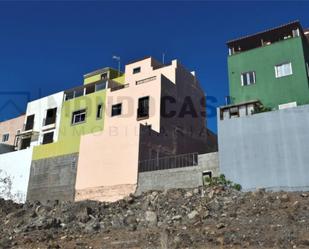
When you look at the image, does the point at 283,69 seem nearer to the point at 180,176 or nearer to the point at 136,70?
the point at 180,176

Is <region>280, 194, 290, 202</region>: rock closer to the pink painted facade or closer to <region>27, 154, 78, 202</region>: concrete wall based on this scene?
the pink painted facade

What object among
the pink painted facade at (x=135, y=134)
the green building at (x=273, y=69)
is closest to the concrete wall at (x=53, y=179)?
the pink painted facade at (x=135, y=134)

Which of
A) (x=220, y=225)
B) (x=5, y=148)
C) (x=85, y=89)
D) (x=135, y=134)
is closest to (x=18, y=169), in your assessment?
(x=5, y=148)

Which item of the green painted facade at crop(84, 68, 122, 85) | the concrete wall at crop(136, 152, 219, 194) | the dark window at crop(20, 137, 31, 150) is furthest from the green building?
the dark window at crop(20, 137, 31, 150)

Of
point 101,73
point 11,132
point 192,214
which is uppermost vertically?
point 101,73

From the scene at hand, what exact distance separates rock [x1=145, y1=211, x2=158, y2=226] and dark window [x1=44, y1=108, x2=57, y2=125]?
26.2m

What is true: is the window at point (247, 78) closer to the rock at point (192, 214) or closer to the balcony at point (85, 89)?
the rock at point (192, 214)

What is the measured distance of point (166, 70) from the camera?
4166 cm

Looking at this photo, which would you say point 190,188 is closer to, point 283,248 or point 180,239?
point 180,239

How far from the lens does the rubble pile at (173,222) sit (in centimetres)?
1523

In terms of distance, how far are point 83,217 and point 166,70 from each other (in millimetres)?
22814

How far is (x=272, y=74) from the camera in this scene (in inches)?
1128

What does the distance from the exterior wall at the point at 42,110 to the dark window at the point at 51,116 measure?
49cm

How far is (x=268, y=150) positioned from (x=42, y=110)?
104 feet
